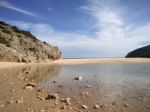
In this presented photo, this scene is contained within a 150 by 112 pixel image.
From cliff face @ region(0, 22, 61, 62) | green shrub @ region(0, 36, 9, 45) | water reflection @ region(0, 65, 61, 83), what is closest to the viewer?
water reflection @ region(0, 65, 61, 83)

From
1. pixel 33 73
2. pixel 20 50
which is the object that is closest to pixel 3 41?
pixel 20 50

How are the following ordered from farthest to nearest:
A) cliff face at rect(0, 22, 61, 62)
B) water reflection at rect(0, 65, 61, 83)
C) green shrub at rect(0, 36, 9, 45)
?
green shrub at rect(0, 36, 9, 45) → cliff face at rect(0, 22, 61, 62) → water reflection at rect(0, 65, 61, 83)

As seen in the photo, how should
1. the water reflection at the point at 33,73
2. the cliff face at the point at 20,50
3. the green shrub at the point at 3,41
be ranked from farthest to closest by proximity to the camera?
the green shrub at the point at 3,41, the cliff face at the point at 20,50, the water reflection at the point at 33,73

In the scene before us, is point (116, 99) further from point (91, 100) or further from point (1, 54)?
point (1, 54)

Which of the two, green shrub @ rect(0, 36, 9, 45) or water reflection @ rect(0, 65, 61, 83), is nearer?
water reflection @ rect(0, 65, 61, 83)

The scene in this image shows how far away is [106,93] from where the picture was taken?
11.8m

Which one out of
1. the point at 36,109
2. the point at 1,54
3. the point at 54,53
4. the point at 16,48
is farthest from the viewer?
the point at 54,53

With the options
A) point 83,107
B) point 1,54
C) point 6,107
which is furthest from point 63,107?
point 1,54

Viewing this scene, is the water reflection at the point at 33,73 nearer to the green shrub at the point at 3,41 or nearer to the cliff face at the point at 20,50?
the cliff face at the point at 20,50

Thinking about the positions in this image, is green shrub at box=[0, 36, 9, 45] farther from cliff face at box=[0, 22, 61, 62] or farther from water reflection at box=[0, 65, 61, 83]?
water reflection at box=[0, 65, 61, 83]

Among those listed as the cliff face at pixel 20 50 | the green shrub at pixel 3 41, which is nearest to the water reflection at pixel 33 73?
the cliff face at pixel 20 50

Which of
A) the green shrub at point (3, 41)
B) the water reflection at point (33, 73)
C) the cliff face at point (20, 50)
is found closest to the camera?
the water reflection at point (33, 73)

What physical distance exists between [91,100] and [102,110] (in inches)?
67.7

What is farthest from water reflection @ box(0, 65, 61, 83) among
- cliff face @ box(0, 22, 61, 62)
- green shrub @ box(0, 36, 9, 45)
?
green shrub @ box(0, 36, 9, 45)
